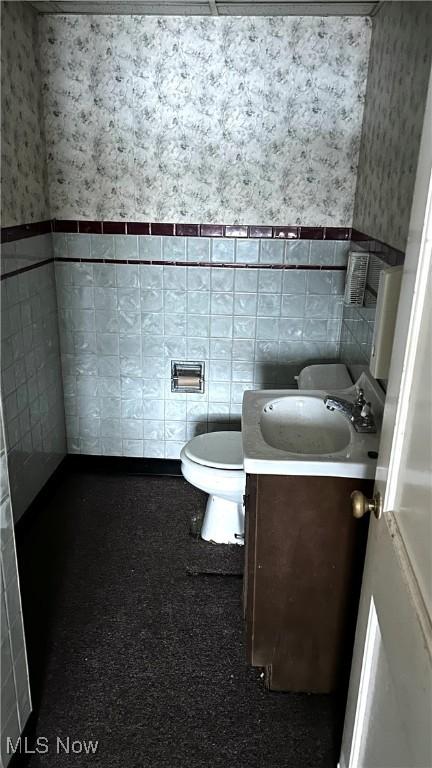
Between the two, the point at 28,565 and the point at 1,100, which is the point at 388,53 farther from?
the point at 28,565

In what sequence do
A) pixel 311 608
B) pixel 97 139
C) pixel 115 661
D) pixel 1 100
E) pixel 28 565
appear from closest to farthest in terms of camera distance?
pixel 311 608 → pixel 115 661 → pixel 1 100 → pixel 28 565 → pixel 97 139

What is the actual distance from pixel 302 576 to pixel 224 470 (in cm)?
70

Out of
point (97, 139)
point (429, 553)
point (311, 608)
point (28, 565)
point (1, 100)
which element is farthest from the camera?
point (97, 139)

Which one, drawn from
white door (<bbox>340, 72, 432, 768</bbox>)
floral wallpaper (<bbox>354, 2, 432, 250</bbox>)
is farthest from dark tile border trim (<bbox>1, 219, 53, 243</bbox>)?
white door (<bbox>340, 72, 432, 768</bbox>)

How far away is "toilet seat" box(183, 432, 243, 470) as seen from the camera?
2334 millimetres

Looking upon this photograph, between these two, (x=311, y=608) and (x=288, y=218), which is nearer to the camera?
(x=311, y=608)

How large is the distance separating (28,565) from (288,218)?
1997 millimetres

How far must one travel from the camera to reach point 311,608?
1.71 m

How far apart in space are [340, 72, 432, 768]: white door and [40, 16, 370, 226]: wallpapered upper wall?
1.80m

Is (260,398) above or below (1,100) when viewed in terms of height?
below

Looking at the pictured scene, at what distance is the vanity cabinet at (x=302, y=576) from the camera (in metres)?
1.61

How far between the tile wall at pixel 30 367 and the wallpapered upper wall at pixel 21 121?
16cm

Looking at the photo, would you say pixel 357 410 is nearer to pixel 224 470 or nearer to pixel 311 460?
pixel 311 460

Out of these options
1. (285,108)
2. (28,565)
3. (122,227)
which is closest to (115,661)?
(28,565)
